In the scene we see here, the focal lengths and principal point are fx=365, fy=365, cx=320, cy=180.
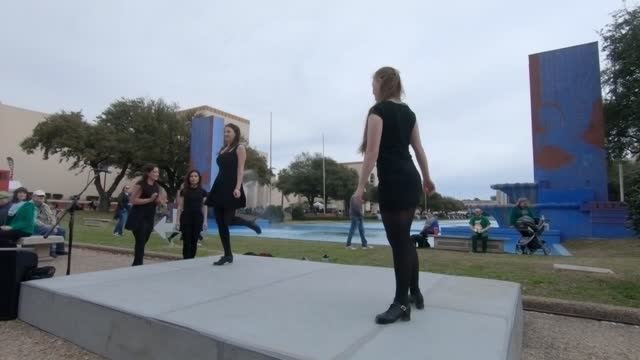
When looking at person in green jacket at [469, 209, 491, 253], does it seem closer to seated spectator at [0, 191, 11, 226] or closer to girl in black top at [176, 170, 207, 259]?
girl in black top at [176, 170, 207, 259]

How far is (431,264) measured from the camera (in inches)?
235

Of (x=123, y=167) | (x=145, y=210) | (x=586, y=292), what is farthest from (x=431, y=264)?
(x=123, y=167)

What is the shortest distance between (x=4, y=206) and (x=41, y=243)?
0.76 meters

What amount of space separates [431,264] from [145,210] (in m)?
4.41

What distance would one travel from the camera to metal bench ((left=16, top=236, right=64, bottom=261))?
534 cm

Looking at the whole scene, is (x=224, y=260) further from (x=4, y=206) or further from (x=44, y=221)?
(x=44, y=221)

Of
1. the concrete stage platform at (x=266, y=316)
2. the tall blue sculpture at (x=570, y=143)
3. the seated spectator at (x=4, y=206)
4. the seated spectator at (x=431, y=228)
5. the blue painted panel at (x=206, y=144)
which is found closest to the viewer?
the concrete stage platform at (x=266, y=316)

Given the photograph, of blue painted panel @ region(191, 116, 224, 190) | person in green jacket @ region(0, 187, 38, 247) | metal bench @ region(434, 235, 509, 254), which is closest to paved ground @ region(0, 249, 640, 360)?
person in green jacket @ region(0, 187, 38, 247)

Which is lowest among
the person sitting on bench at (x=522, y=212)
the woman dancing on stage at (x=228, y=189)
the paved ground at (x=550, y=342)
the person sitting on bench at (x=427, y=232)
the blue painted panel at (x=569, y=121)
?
the paved ground at (x=550, y=342)

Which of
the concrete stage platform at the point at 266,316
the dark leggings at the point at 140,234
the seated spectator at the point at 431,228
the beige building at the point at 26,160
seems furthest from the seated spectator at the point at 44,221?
the beige building at the point at 26,160

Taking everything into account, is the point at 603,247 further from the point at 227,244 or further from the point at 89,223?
the point at 89,223

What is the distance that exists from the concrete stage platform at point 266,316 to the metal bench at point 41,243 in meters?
2.68

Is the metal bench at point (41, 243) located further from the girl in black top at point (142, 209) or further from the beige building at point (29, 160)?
the beige building at point (29, 160)

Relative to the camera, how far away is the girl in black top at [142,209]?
4805 millimetres
